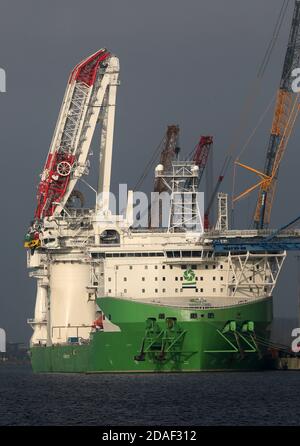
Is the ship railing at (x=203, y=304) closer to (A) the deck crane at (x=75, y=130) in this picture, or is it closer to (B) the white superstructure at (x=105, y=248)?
(B) the white superstructure at (x=105, y=248)

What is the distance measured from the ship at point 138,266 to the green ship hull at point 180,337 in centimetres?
9

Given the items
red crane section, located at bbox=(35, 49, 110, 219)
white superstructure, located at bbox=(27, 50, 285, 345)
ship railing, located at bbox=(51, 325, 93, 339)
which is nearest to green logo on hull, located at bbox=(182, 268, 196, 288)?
white superstructure, located at bbox=(27, 50, 285, 345)

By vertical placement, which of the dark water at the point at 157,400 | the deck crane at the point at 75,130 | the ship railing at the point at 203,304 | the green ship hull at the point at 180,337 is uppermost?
the deck crane at the point at 75,130

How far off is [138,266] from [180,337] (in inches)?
282

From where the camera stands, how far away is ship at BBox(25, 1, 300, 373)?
105625 mm

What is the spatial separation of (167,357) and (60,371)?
1748cm

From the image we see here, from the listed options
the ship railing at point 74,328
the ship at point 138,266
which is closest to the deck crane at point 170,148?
the ship at point 138,266

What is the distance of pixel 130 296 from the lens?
356 feet

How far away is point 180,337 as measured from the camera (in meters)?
104

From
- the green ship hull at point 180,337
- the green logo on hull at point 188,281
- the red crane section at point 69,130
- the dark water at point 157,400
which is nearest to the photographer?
the dark water at point 157,400

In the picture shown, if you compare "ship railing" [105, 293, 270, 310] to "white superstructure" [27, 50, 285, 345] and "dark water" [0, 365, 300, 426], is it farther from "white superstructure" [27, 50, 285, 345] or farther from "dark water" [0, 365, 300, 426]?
"dark water" [0, 365, 300, 426]

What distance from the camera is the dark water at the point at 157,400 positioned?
76625 mm
